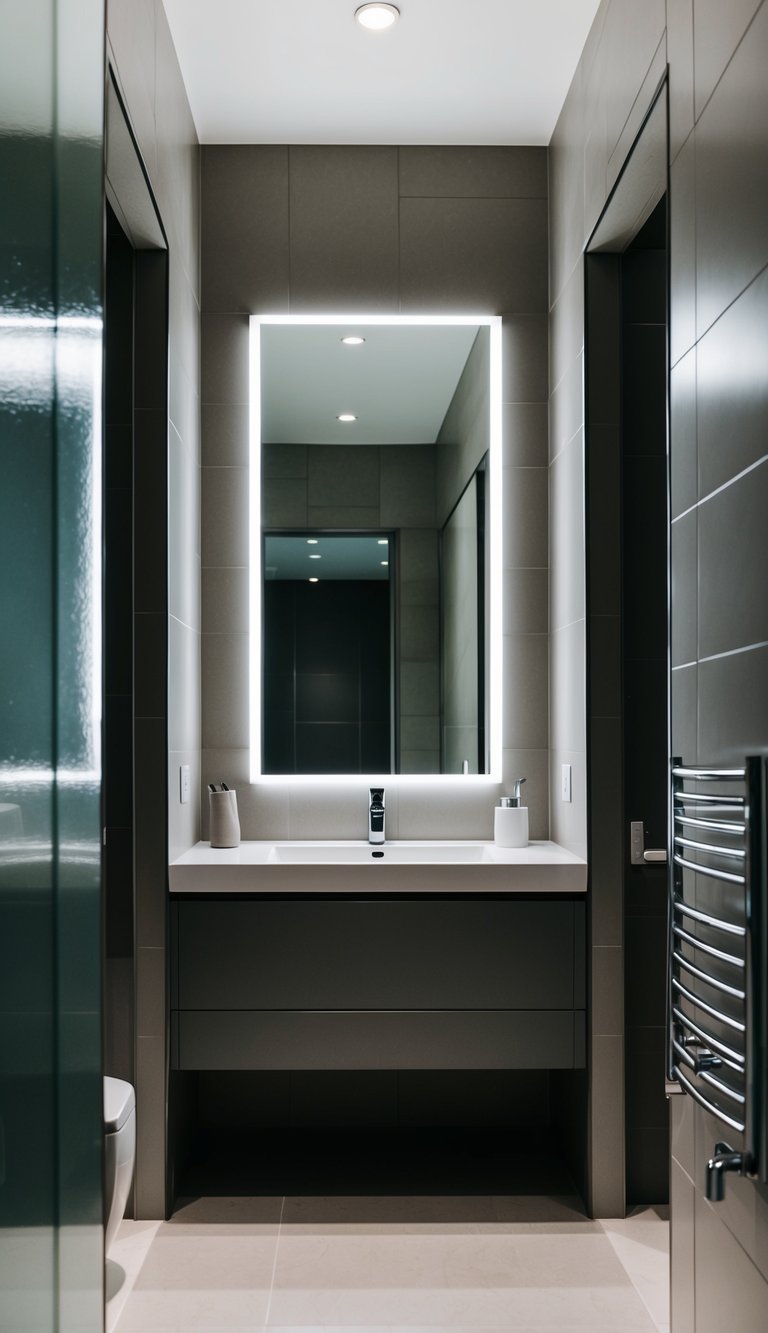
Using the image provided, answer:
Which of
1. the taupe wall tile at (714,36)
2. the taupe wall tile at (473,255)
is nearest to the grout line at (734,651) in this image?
the taupe wall tile at (714,36)

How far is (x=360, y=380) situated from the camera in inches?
138

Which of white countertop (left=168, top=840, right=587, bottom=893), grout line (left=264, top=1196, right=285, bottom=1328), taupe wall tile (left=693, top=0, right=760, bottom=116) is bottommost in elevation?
grout line (left=264, top=1196, right=285, bottom=1328)

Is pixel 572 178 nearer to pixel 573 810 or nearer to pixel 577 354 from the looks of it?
pixel 577 354

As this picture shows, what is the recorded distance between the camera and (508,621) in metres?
3.35

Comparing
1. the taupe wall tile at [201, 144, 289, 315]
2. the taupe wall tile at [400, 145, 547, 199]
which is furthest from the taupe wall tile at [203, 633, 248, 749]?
the taupe wall tile at [400, 145, 547, 199]

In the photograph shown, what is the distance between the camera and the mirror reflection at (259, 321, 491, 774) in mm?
3418

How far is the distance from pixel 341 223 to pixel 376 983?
7.28 feet

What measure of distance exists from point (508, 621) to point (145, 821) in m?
1.25

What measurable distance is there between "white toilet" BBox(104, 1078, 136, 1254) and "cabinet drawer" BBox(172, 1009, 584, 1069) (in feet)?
1.48

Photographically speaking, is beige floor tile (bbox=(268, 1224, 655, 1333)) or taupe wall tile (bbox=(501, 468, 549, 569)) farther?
taupe wall tile (bbox=(501, 468, 549, 569))

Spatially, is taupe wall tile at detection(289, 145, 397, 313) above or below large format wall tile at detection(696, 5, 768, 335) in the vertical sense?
above

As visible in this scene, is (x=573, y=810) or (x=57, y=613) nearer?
(x=57, y=613)

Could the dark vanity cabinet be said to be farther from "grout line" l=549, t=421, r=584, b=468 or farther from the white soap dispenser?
"grout line" l=549, t=421, r=584, b=468

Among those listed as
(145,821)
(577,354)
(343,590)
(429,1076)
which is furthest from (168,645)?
(429,1076)
